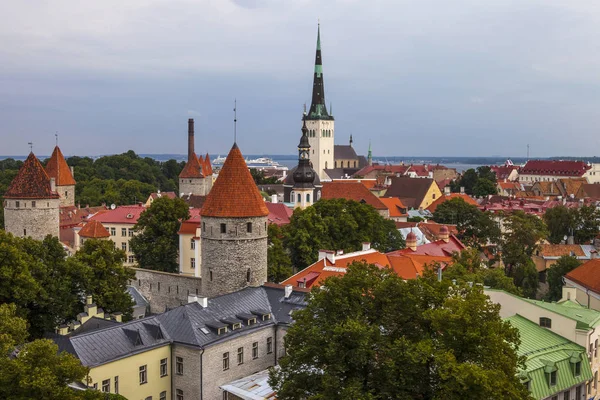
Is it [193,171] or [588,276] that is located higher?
[193,171]

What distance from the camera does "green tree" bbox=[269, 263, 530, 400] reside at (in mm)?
17578

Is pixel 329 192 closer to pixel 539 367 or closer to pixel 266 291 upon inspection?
pixel 266 291

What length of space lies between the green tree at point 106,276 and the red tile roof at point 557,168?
131 m

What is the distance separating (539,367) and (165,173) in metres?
134

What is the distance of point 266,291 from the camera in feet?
106

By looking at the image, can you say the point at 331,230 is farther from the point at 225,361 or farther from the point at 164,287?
the point at 225,361

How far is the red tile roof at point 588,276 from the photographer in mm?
36481

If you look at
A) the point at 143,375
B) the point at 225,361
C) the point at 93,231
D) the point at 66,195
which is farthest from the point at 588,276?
the point at 66,195

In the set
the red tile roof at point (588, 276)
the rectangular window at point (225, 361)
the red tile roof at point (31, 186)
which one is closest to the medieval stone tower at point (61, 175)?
the red tile roof at point (31, 186)

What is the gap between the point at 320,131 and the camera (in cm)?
12462

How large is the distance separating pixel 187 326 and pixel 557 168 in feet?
462

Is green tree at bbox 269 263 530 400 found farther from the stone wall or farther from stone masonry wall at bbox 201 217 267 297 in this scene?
the stone wall

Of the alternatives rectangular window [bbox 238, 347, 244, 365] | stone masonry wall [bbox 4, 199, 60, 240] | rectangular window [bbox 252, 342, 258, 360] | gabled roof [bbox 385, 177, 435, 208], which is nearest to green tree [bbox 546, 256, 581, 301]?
rectangular window [bbox 252, 342, 258, 360]

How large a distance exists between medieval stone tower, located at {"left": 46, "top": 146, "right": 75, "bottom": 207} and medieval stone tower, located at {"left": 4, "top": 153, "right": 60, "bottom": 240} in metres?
23.0
